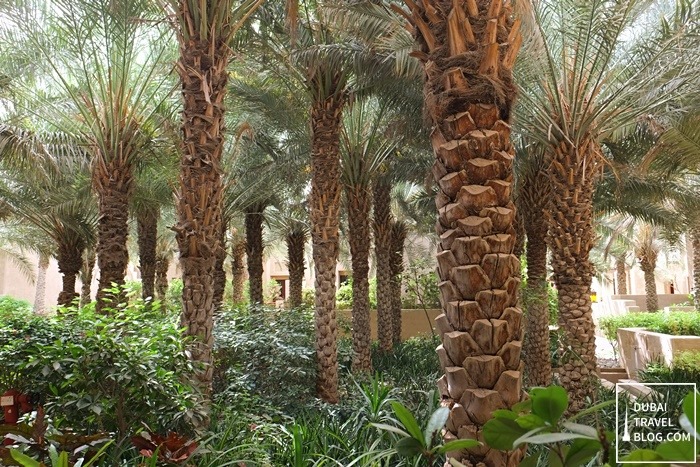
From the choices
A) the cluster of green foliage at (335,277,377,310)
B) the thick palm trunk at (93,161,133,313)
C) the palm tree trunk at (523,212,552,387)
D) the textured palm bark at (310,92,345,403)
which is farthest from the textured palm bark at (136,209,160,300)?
the palm tree trunk at (523,212,552,387)

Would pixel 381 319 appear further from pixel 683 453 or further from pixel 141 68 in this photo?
pixel 683 453

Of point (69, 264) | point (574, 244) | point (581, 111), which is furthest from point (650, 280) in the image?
point (69, 264)

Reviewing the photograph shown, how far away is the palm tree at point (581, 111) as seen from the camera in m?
8.79

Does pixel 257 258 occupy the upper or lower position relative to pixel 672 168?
lower

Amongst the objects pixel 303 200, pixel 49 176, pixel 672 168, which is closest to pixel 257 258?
pixel 303 200

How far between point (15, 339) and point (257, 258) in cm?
1268

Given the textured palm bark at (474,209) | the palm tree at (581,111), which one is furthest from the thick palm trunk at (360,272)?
the textured palm bark at (474,209)

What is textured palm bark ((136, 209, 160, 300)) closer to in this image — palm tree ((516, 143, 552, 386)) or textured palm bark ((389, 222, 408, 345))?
textured palm bark ((389, 222, 408, 345))

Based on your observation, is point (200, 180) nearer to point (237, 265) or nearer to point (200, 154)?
point (200, 154)

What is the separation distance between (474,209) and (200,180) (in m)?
4.09

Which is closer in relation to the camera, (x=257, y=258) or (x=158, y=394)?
(x=158, y=394)

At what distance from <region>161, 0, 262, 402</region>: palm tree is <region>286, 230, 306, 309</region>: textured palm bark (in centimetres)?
1467

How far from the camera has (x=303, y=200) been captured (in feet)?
66.6

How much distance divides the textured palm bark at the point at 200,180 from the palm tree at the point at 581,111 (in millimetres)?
4876
